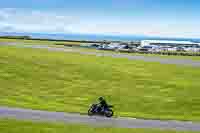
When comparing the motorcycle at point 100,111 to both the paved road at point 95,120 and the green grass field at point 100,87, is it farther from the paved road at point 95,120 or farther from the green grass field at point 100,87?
the green grass field at point 100,87

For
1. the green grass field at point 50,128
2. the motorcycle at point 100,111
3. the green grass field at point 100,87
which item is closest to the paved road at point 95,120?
the motorcycle at point 100,111

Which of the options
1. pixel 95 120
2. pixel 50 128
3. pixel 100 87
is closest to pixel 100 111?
pixel 95 120

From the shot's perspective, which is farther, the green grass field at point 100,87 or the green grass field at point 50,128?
the green grass field at point 100,87

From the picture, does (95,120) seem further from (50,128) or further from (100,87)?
(100,87)

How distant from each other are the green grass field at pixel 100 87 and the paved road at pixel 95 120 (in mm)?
3101

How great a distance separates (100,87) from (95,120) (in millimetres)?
20044

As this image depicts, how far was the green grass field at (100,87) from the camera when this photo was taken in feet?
128

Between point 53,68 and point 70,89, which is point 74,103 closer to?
point 70,89

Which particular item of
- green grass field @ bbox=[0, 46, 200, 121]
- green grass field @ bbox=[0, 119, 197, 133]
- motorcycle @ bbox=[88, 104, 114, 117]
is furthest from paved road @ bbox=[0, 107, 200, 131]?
green grass field @ bbox=[0, 46, 200, 121]

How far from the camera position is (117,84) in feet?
169

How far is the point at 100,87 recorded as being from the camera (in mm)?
49719

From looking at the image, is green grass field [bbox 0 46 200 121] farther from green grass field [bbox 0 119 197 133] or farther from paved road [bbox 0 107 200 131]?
green grass field [bbox 0 119 197 133]

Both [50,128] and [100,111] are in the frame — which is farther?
[100,111]

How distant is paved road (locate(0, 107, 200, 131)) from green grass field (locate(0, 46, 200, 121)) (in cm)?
310
